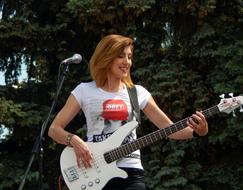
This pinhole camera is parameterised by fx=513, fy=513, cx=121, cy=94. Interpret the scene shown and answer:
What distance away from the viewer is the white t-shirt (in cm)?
295

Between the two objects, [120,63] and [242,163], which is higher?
[120,63]

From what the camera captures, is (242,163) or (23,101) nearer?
(242,163)

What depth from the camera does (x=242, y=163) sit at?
20.9 ft

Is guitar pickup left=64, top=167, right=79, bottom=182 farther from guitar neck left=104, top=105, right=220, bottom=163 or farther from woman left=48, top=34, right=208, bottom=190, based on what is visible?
guitar neck left=104, top=105, right=220, bottom=163

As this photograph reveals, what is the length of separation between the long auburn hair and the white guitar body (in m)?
0.34

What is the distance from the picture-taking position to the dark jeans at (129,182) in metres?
2.90

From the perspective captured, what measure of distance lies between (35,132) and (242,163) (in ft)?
9.55

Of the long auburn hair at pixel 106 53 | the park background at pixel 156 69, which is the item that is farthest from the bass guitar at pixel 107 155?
the park background at pixel 156 69

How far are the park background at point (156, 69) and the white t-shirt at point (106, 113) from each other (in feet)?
10.6

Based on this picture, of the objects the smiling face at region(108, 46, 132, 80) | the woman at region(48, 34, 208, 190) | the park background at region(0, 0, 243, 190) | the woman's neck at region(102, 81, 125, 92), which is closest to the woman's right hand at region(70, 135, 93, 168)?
the woman at region(48, 34, 208, 190)

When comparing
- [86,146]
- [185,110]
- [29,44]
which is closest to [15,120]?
[29,44]

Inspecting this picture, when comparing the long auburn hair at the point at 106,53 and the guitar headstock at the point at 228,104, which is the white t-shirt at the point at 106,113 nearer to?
the long auburn hair at the point at 106,53

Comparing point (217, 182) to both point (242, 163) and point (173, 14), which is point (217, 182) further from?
point (173, 14)

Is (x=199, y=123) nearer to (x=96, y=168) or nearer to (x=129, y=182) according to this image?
(x=129, y=182)
